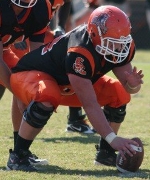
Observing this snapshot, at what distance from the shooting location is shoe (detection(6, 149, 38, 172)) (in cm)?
521

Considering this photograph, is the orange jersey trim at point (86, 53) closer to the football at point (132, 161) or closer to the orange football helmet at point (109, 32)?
the orange football helmet at point (109, 32)

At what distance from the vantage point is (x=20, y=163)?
5246 mm

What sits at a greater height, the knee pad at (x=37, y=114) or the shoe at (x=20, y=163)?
the knee pad at (x=37, y=114)

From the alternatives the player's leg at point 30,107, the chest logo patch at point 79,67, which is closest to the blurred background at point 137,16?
the player's leg at point 30,107

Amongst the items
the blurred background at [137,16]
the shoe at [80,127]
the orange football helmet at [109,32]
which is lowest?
the blurred background at [137,16]

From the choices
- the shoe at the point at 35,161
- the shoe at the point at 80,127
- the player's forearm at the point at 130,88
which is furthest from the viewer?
the shoe at the point at 80,127

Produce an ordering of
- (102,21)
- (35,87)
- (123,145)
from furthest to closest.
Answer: (35,87) → (102,21) → (123,145)

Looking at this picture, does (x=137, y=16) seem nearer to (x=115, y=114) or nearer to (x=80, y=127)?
(x=80, y=127)

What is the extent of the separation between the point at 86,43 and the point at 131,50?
1.30 ft

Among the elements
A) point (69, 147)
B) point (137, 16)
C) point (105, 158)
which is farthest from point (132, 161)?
point (137, 16)

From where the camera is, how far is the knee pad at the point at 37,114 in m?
5.02

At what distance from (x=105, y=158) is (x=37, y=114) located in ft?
2.53

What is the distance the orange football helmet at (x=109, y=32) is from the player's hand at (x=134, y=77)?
0.18 metres

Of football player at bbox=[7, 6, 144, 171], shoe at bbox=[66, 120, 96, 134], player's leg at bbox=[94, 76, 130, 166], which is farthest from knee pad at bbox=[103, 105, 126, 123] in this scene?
shoe at bbox=[66, 120, 96, 134]
